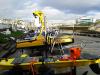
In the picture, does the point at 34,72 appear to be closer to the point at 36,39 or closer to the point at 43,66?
the point at 43,66

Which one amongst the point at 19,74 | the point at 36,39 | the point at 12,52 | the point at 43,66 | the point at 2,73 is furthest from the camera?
the point at 12,52

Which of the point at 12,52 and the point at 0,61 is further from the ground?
the point at 0,61

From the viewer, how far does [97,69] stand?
47.0 ft

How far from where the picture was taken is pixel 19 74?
45.6 ft

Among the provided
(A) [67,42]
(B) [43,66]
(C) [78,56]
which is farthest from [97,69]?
(A) [67,42]

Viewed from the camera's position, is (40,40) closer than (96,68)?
No

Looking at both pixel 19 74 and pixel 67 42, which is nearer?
pixel 19 74

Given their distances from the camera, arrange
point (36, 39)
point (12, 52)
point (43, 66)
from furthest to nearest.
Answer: point (12, 52) → point (36, 39) → point (43, 66)

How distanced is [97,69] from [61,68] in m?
1.67

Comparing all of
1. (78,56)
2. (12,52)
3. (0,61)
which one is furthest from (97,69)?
(12,52)

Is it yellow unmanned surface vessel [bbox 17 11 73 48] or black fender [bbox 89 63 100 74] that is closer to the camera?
black fender [bbox 89 63 100 74]

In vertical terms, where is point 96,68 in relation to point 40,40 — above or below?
below

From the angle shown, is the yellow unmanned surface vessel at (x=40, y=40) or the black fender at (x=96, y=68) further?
the yellow unmanned surface vessel at (x=40, y=40)

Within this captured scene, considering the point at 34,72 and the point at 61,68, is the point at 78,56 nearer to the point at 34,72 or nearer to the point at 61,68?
the point at 61,68
